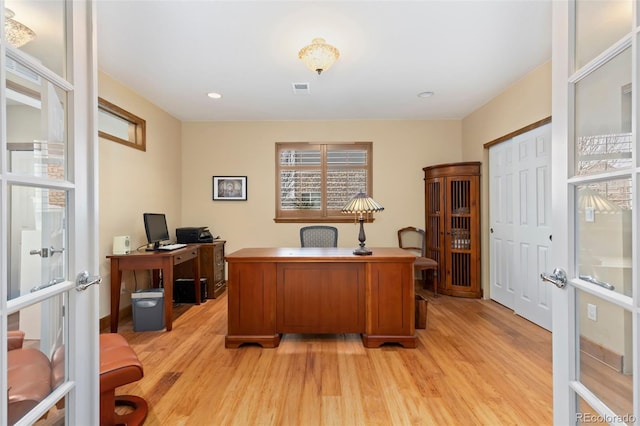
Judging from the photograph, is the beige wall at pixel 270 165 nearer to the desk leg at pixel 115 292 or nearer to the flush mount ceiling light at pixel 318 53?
the desk leg at pixel 115 292

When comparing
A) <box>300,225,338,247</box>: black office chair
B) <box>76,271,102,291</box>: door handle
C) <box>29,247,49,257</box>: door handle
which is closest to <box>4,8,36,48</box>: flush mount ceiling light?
<box>29,247,49,257</box>: door handle

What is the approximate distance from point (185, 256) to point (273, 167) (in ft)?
6.56

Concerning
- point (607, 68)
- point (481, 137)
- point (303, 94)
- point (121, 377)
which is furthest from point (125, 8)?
point (481, 137)

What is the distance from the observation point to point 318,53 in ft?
7.92

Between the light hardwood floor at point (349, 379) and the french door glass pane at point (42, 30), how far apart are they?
1.87 m

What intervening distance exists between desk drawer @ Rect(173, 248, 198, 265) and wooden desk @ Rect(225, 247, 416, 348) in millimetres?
1051

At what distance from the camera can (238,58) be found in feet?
9.14

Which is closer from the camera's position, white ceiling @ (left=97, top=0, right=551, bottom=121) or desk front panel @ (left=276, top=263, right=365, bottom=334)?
white ceiling @ (left=97, top=0, right=551, bottom=121)

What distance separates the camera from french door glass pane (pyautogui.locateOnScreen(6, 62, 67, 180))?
79 cm

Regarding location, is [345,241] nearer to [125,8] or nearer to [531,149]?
[531,149]

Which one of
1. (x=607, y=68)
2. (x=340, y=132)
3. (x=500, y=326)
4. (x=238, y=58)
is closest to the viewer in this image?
(x=607, y=68)

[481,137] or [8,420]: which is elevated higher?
[481,137]

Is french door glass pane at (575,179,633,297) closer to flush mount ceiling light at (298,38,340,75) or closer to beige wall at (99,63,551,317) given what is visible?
flush mount ceiling light at (298,38,340,75)

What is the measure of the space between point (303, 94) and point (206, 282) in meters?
2.91
